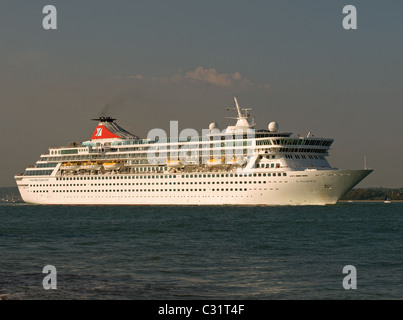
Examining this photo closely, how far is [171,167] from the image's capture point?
75.2m

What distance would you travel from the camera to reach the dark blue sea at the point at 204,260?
19047 mm

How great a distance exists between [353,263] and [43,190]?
70117 millimetres

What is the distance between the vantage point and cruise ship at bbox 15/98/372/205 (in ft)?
215

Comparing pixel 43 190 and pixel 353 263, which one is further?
pixel 43 190

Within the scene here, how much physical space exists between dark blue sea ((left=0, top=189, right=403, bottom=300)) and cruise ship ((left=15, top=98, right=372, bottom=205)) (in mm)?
19587

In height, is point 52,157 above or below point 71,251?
above

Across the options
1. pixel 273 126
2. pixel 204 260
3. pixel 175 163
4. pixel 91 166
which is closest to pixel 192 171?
pixel 175 163

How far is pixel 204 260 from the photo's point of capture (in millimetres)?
26047

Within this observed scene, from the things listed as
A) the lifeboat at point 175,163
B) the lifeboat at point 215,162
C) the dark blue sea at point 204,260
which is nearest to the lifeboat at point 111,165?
the lifeboat at point 175,163

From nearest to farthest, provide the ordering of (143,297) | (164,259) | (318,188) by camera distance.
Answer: (143,297) < (164,259) < (318,188)

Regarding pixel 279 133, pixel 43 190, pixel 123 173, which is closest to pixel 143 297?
pixel 279 133

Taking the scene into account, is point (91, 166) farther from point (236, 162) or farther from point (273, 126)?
point (273, 126)

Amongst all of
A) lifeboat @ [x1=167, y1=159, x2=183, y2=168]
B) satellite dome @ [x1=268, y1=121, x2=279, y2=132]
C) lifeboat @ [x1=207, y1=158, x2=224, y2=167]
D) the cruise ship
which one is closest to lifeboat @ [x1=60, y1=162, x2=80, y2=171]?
the cruise ship
